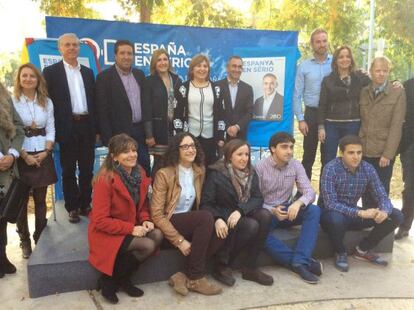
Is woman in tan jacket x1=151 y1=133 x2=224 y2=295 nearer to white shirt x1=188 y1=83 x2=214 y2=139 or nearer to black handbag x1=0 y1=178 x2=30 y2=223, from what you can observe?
white shirt x1=188 y1=83 x2=214 y2=139

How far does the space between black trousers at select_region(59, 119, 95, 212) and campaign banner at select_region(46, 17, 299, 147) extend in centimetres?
144

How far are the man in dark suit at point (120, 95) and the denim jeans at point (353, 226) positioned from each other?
6.97 feet

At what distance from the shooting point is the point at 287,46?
5523 mm

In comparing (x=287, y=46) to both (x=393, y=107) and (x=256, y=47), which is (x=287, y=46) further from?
(x=393, y=107)

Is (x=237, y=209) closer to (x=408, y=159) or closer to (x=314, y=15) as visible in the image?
(x=408, y=159)

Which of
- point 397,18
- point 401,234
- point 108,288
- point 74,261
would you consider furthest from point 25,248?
point 397,18

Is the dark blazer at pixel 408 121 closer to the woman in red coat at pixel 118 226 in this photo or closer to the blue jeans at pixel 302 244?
the blue jeans at pixel 302 244

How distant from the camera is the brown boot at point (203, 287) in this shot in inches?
130

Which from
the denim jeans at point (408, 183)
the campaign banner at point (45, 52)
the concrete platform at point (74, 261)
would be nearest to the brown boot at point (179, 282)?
the concrete platform at point (74, 261)

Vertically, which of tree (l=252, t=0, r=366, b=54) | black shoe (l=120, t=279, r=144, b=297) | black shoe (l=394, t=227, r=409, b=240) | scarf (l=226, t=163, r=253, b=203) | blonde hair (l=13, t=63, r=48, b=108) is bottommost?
black shoe (l=120, t=279, r=144, b=297)

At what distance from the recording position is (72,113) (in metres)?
3.88

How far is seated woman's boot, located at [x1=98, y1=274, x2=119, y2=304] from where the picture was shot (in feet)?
10.4

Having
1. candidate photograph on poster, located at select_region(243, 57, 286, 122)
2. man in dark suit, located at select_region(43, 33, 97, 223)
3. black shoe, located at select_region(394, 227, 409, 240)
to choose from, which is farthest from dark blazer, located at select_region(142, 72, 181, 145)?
black shoe, located at select_region(394, 227, 409, 240)

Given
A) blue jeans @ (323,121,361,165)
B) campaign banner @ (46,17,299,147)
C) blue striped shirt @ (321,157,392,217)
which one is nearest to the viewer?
blue striped shirt @ (321,157,392,217)
